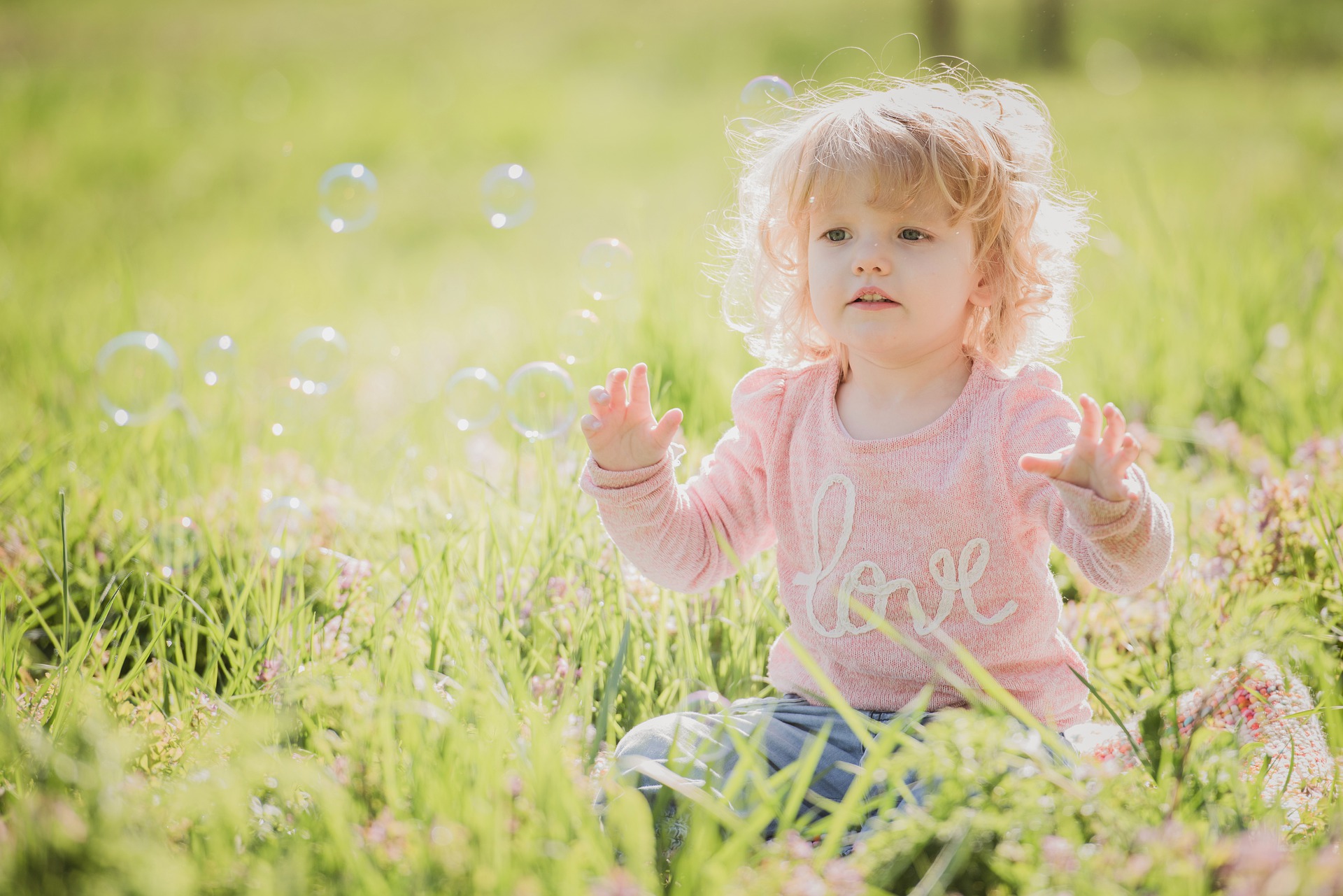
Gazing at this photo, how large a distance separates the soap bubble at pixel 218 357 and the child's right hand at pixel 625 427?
170cm

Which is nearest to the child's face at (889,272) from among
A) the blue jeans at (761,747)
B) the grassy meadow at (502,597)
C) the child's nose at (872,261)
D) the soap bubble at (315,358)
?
the child's nose at (872,261)

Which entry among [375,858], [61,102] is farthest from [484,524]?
[61,102]

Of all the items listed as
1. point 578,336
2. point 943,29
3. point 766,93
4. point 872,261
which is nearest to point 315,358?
point 578,336

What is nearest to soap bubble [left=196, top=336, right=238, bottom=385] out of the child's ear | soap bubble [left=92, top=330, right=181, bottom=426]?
soap bubble [left=92, top=330, right=181, bottom=426]

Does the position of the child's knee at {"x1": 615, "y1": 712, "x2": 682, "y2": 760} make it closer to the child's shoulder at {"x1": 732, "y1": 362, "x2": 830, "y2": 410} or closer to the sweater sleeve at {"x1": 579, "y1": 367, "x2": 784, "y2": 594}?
the sweater sleeve at {"x1": 579, "y1": 367, "x2": 784, "y2": 594}

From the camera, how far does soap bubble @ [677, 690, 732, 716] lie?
1914mm

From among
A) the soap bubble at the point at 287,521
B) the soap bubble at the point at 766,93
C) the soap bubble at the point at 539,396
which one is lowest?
the soap bubble at the point at 287,521

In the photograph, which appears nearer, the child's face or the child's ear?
the child's face

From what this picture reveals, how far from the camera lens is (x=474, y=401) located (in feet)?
9.99

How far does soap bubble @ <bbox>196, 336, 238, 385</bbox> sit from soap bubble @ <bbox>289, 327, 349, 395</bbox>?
0.61ft

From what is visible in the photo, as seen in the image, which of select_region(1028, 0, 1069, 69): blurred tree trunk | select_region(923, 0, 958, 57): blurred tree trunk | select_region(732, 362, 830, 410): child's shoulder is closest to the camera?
select_region(732, 362, 830, 410): child's shoulder

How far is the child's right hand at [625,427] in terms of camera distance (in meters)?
1.97

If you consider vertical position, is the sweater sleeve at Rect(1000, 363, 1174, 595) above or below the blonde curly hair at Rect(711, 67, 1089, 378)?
below

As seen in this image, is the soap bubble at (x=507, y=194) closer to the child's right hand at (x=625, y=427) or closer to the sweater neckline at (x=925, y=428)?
the child's right hand at (x=625, y=427)
